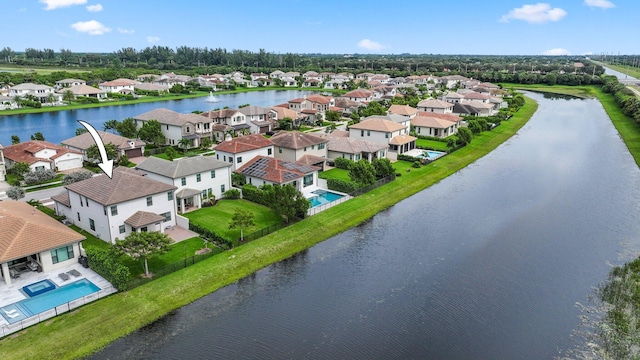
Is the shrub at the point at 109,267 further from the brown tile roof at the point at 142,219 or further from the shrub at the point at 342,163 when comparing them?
the shrub at the point at 342,163

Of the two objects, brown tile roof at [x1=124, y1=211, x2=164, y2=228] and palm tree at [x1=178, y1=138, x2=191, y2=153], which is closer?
brown tile roof at [x1=124, y1=211, x2=164, y2=228]

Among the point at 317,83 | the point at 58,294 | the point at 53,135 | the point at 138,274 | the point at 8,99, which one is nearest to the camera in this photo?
the point at 58,294

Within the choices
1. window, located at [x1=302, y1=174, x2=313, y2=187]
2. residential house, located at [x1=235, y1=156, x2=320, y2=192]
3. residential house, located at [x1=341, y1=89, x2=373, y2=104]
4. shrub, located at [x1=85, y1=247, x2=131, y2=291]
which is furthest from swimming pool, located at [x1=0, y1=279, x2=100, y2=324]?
residential house, located at [x1=341, y1=89, x2=373, y2=104]

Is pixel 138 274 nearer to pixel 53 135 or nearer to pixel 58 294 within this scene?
pixel 58 294

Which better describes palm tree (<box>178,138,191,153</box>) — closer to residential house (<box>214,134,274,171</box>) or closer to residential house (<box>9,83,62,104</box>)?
residential house (<box>214,134,274,171</box>)

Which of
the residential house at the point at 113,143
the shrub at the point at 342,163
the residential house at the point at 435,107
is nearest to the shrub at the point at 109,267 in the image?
the residential house at the point at 113,143

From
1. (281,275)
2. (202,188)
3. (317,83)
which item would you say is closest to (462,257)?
(281,275)
